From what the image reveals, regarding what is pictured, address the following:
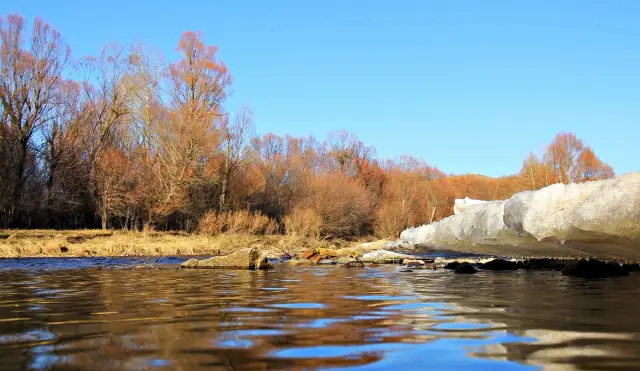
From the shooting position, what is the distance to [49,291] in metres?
7.36

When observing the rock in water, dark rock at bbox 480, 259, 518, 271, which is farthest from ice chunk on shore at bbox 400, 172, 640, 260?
the rock in water

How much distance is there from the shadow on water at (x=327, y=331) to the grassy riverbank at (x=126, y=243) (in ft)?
56.8

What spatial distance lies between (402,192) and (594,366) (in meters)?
57.1

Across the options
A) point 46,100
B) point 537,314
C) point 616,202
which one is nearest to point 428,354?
point 537,314

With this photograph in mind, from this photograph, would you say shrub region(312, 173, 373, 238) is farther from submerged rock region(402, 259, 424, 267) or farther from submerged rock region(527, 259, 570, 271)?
submerged rock region(527, 259, 570, 271)

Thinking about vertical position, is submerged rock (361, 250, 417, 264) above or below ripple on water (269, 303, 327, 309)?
below

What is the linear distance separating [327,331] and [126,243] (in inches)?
1008

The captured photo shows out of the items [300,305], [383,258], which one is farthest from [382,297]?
[383,258]

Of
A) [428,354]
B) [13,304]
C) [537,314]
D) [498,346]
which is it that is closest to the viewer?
[428,354]

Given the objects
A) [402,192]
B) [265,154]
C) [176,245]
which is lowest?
[176,245]

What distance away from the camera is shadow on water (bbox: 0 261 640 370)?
248 centimetres

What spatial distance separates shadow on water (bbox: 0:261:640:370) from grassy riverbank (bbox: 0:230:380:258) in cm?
1732

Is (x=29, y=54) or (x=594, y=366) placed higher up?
(x=29, y=54)

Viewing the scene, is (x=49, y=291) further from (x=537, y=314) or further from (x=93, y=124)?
Answer: (x=93, y=124)
